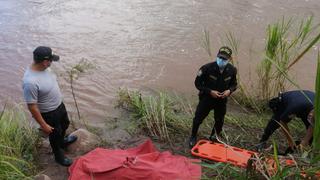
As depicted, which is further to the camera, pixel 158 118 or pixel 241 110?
pixel 241 110

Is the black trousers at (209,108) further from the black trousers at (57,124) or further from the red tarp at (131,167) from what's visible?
the black trousers at (57,124)

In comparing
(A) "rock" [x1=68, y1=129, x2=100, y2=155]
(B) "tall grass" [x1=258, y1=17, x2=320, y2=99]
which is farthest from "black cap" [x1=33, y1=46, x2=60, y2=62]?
(B) "tall grass" [x1=258, y1=17, x2=320, y2=99]

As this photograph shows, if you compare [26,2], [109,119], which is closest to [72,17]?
[26,2]

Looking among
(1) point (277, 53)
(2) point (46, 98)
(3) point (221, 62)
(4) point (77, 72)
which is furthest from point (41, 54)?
(4) point (77, 72)

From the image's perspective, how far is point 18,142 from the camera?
461cm

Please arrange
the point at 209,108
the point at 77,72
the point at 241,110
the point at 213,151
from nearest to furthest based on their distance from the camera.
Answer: the point at 213,151 < the point at 209,108 < the point at 241,110 < the point at 77,72

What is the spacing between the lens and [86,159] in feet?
14.4

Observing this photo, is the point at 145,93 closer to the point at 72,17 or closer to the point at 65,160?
the point at 65,160

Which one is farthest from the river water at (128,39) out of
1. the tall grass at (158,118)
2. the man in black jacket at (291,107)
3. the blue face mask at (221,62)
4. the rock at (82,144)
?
the man in black jacket at (291,107)

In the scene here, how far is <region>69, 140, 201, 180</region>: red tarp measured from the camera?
403cm

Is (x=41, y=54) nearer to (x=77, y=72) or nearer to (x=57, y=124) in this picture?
(x=57, y=124)

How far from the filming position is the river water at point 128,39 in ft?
25.1

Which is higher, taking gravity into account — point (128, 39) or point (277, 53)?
point (277, 53)

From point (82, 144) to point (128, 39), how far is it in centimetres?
483
